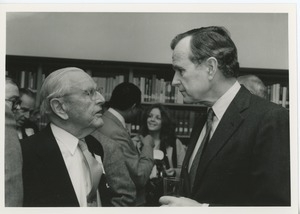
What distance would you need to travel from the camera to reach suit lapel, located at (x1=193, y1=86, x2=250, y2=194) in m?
2.17

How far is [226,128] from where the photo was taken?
2182 millimetres

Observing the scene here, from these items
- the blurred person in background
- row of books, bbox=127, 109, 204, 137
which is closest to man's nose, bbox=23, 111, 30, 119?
the blurred person in background

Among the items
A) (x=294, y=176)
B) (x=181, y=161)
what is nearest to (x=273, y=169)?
(x=294, y=176)

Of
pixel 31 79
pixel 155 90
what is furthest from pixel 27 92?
pixel 155 90

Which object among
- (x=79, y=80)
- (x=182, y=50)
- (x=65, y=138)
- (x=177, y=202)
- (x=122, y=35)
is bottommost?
(x=177, y=202)

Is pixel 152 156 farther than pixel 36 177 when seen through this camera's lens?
Yes

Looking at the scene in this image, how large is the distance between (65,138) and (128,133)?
39 centimetres

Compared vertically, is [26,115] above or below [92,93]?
below

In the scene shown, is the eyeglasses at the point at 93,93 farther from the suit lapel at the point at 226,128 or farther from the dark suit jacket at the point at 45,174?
the suit lapel at the point at 226,128

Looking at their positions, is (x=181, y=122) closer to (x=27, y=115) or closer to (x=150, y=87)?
(x=150, y=87)

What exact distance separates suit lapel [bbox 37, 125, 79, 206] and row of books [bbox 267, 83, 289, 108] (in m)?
1.35

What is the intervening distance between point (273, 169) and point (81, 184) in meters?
1.17
